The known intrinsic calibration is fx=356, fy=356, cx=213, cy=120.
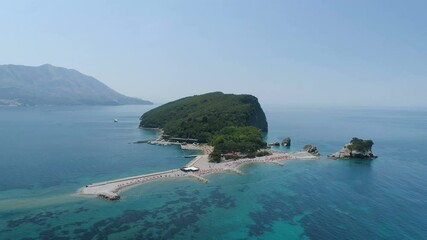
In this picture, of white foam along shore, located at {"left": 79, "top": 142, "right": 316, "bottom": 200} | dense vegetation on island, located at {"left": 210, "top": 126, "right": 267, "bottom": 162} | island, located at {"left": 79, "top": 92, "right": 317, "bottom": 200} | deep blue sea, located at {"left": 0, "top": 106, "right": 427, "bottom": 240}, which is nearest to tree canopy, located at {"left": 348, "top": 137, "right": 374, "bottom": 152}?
deep blue sea, located at {"left": 0, "top": 106, "right": 427, "bottom": 240}

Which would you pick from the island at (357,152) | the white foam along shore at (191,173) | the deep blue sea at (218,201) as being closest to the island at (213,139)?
the white foam along shore at (191,173)

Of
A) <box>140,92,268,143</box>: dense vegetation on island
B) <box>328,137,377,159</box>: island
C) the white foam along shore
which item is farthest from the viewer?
<box>140,92,268,143</box>: dense vegetation on island

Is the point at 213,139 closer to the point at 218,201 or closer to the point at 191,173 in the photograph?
the point at 191,173

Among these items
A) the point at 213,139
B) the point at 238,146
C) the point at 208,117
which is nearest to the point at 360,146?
the point at 238,146

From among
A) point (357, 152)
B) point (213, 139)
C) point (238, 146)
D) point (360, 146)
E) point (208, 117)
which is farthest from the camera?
point (208, 117)

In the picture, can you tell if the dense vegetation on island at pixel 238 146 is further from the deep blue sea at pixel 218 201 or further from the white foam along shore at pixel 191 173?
the deep blue sea at pixel 218 201

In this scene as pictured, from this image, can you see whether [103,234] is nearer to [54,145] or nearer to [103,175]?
[103,175]

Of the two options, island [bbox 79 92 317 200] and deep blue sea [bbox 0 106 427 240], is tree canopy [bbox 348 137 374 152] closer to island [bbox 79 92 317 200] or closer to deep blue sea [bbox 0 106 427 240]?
deep blue sea [bbox 0 106 427 240]
